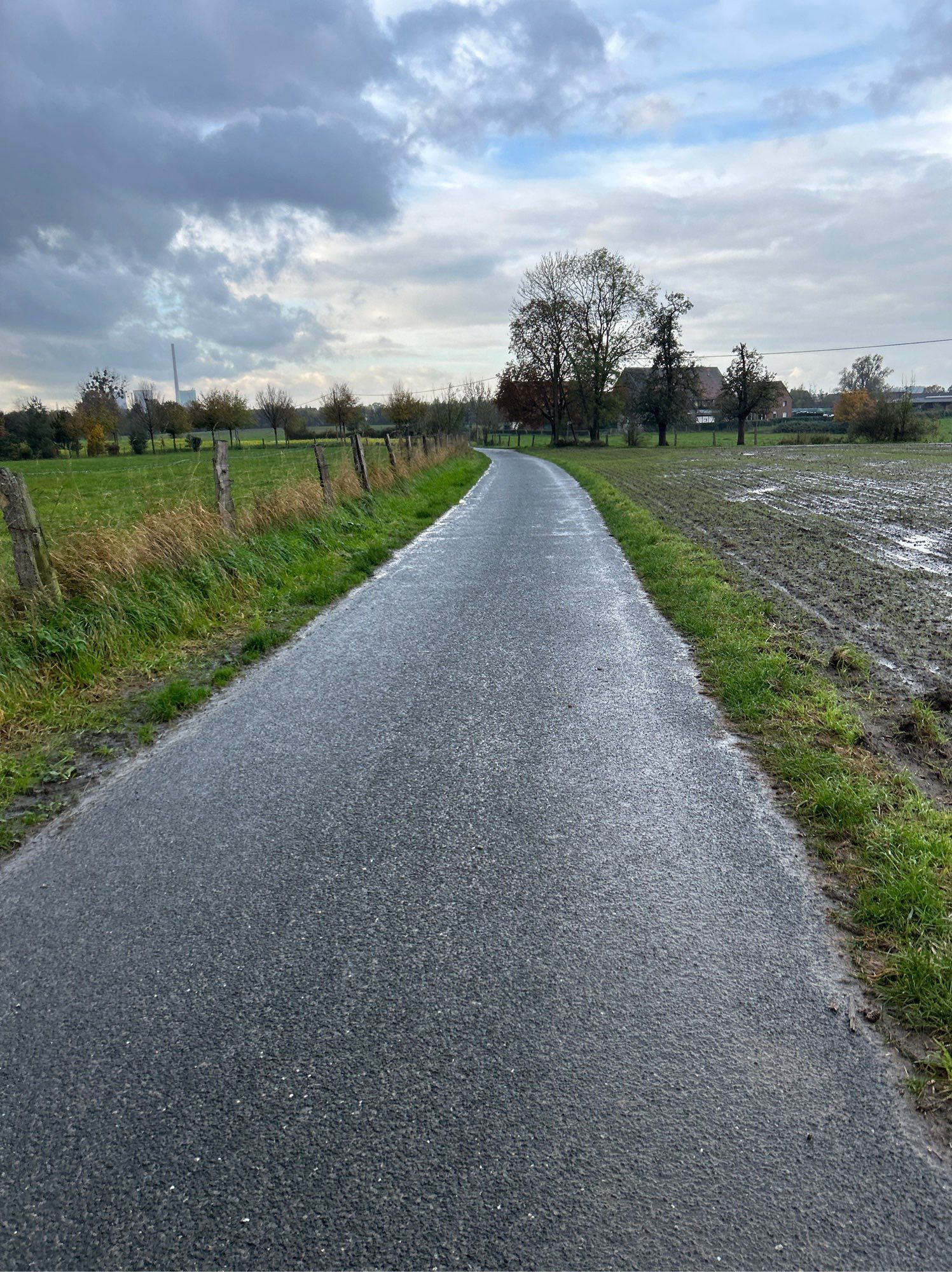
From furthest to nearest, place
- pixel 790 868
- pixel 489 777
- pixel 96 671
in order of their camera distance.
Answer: pixel 96 671 → pixel 489 777 → pixel 790 868

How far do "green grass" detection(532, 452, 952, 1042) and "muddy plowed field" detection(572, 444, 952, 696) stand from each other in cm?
75

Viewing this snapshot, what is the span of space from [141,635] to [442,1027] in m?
5.59

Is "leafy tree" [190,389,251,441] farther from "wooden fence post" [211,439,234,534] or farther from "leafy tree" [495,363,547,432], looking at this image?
"wooden fence post" [211,439,234,534]

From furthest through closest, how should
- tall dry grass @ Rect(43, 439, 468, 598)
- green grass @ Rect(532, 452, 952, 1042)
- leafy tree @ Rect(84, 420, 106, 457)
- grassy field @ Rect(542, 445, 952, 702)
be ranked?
leafy tree @ Rect(84, 420, 106, 457) → tall dry grass @ Rect(43, 439, 468, 598) → grassy field @ Rect(542, 445, 952, 702) → green grass @ Rect(532, 452, 952, 1042)

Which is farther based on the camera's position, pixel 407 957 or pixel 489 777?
pixel 489 777

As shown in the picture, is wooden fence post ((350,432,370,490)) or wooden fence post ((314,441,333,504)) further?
wooden fence post ((350,432,370,490))

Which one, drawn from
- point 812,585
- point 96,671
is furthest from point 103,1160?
point 812,585

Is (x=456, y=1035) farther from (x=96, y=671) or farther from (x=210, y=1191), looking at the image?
(x=96, y=671)

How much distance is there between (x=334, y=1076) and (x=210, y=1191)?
16.9 inches

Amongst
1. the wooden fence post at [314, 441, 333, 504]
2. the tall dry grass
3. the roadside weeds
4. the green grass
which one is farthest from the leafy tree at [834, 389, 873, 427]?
the roadside weeds

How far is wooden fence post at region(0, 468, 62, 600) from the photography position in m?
6.49

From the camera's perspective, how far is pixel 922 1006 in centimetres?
253

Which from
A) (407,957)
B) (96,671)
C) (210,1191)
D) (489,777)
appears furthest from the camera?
(96,671)

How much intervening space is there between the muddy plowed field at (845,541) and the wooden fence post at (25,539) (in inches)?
266
